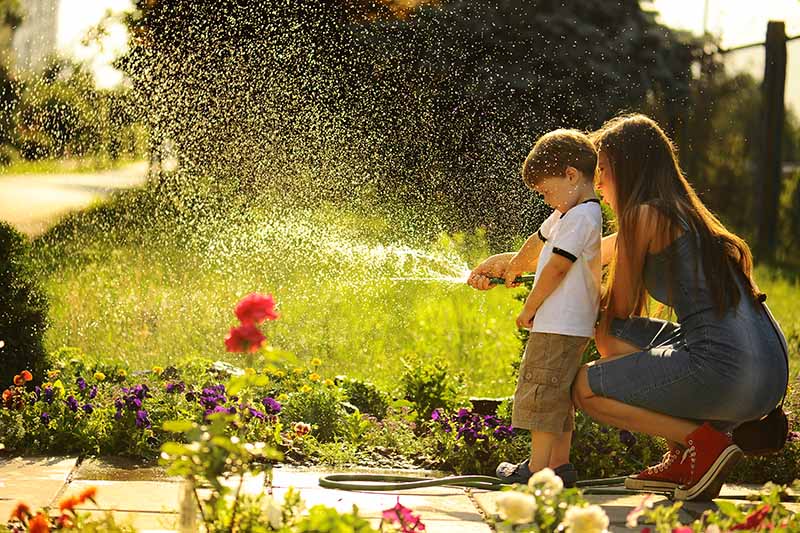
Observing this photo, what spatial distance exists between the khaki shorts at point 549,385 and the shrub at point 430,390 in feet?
4.15

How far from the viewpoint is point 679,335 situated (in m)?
3.65

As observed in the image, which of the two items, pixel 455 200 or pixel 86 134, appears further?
pixel 86 134

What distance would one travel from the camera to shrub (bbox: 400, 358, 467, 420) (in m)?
4.94

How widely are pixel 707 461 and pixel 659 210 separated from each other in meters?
0.74

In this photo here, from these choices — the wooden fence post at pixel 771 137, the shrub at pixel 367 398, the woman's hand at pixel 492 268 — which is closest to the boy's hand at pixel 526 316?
the woman's hand at pixel 492 268

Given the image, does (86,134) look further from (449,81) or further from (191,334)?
(191,334)

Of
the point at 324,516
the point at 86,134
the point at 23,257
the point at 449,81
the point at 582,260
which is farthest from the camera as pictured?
the point at 86,134

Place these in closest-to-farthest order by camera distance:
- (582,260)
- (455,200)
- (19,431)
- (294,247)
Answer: (582,260) < (19,431) < (294,247) < (455,200)

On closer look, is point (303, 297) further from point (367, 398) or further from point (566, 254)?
point (566, 254)

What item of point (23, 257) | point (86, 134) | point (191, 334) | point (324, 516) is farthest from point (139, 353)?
point (86, 134)

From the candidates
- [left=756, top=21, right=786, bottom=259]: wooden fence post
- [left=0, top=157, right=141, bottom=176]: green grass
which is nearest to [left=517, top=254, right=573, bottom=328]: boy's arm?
[left=756, top=21, right=786, bottom=259]: wooden fence post

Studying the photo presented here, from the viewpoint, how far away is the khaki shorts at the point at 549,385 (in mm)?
3637

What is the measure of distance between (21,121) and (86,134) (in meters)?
1.55

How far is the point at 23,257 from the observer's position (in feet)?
16.3
